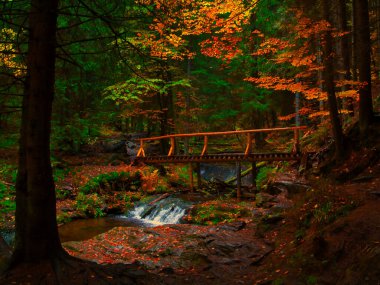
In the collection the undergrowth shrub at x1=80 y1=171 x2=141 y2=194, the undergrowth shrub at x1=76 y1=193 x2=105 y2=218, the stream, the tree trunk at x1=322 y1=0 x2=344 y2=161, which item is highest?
the tree trunk at x1=322 y1=0 x2=344 y2=161

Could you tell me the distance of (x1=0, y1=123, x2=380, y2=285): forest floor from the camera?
4.55 m

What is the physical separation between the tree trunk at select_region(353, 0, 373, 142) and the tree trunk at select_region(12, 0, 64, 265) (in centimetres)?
783

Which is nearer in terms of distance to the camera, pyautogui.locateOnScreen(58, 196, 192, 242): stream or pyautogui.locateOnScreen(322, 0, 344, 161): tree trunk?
pyautogui.locateOnScreen(322, 0, 344, 161): tree trunk

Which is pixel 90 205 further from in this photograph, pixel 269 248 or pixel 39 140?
pixel 39 140

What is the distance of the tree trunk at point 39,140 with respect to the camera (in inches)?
177

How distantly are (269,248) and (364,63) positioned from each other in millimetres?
5807

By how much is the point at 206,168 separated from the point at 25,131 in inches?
839

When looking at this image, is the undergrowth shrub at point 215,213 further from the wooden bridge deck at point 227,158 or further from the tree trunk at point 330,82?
the tree trunk at point 330,82

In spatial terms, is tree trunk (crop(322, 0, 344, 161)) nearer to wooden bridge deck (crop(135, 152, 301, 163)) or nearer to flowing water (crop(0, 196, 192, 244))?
wooden bridge deck (crop(135, 152, 301, 163))

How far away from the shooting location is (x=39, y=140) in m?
4.50

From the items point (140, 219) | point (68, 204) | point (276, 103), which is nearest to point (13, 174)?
point (68, 204)

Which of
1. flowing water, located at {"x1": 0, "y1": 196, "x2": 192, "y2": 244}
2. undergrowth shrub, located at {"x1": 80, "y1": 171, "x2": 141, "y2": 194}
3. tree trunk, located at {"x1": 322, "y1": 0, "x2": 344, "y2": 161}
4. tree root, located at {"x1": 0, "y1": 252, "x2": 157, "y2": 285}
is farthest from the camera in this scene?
undergrowth shrub, located at {"x1": 80, "y1": 171, "x2": 141, "y2": 194}

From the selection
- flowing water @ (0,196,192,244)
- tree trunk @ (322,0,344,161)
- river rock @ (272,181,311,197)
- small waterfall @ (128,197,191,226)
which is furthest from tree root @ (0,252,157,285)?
small waterfall @ (128,197,191,226)

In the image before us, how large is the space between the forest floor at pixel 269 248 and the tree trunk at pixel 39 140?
361 mm
